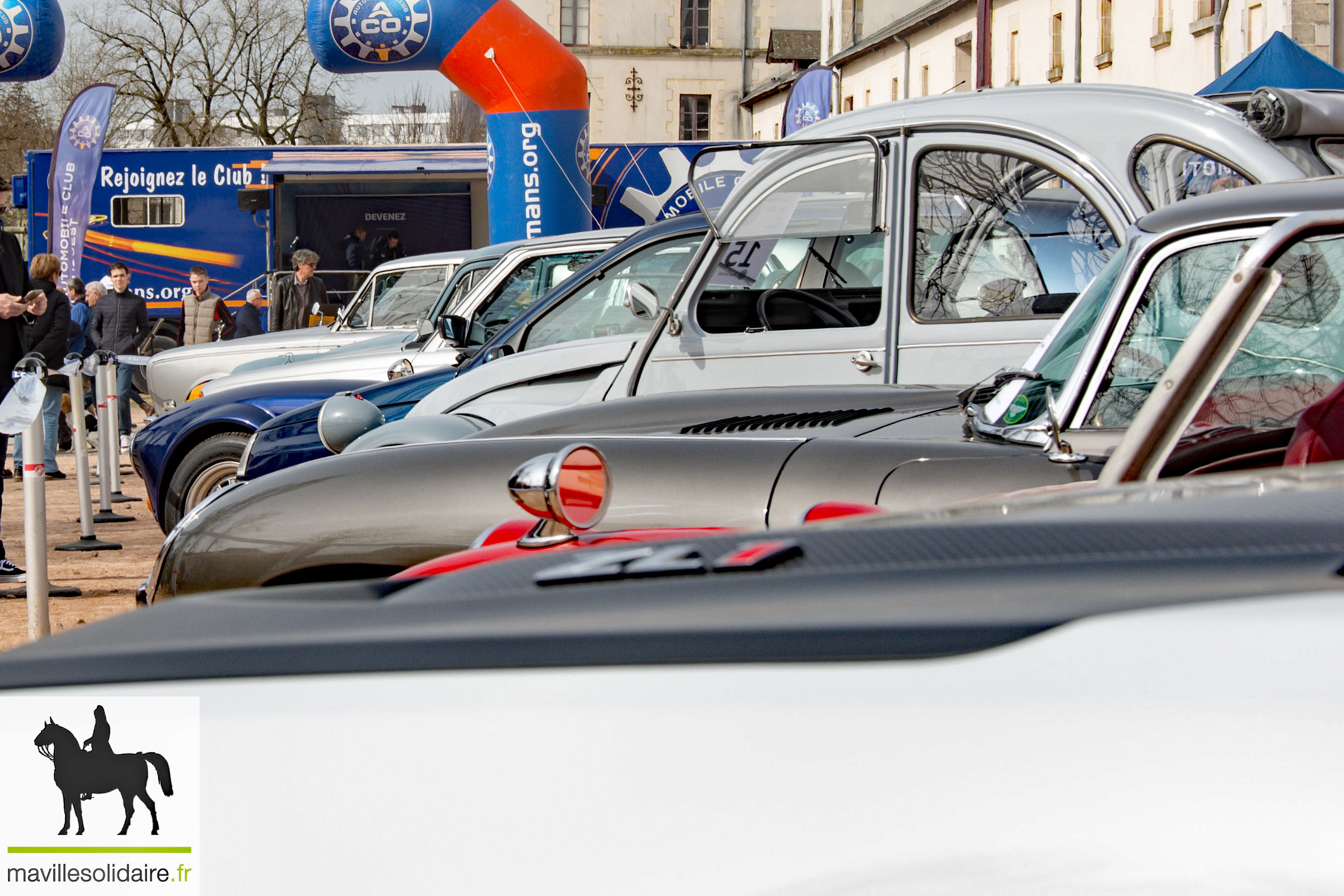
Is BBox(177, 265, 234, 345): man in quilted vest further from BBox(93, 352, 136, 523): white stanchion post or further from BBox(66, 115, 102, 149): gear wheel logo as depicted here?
BBox(93, 352, 136, 523): white stanchion post

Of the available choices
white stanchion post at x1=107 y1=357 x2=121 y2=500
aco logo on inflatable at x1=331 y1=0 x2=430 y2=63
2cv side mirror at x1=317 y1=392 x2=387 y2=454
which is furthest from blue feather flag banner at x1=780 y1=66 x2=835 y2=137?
2cv side mirror at x1=317 y1=392 x2=387 y2=454

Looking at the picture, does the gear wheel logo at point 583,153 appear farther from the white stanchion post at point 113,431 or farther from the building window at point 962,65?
the building window at point 962,65

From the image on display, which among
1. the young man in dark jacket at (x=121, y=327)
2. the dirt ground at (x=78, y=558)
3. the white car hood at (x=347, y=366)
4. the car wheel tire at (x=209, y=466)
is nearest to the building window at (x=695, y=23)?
the young man in dark jacket at (x=121, y=327)

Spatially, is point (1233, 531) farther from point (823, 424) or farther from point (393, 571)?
point (823, 424)

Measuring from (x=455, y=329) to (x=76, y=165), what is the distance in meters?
13.6

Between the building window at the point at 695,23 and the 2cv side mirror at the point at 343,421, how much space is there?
55.1 m

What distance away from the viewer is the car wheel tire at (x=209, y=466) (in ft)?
24.9

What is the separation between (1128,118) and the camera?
4617 mm

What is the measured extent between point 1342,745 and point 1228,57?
2576cm

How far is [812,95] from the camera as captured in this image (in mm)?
22203

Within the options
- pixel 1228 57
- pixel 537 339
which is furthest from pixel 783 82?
pixel 537 339

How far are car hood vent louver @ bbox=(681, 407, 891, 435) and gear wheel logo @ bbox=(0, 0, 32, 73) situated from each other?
14525mm

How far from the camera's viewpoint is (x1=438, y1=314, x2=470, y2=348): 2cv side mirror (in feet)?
24.6

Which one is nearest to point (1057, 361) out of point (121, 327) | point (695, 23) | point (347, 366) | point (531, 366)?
point (531, 366)
